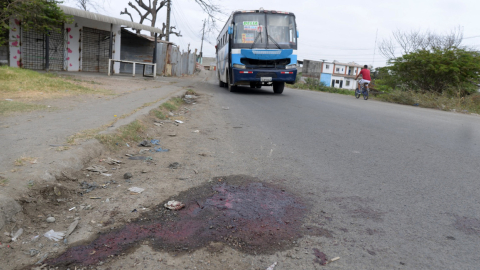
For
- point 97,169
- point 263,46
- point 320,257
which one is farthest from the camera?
point 263,46

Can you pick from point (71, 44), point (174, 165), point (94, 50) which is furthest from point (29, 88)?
→ point (94, 50)

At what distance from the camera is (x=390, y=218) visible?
2676 mm

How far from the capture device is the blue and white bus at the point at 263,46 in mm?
12781

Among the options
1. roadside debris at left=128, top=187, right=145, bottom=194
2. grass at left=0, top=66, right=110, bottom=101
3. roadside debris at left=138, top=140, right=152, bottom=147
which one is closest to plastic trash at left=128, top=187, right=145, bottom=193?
roadside debris at left=128, top=187, right=145, bottom=194

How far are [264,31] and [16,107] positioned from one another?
358 inches

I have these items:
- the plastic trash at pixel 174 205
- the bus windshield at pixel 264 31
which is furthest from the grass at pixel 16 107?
the bus windshield at pixel 264 31

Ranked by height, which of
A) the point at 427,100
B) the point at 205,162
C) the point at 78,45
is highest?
the point at 78,45

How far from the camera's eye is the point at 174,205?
278cm

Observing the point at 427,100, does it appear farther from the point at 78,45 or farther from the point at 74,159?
the point at 78,45

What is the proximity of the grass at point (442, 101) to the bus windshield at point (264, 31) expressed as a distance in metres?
5.41

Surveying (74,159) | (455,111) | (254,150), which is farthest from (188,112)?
(455,111)

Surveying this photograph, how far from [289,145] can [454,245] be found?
120 inches

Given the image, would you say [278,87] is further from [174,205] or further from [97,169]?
[174,205]

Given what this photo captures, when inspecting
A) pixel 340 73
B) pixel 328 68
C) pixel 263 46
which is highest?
pixel 328 68
